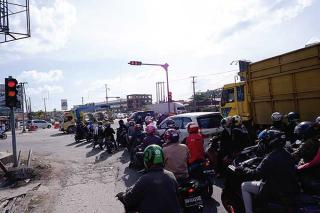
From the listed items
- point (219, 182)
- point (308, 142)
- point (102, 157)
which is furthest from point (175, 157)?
point (102, 157)

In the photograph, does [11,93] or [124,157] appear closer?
[11,93]

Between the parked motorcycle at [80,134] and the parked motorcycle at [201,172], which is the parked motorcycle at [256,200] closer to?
the parked motorcycle at [201,172]

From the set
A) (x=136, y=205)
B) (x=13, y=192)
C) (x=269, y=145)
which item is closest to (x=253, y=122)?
(x=13, y=192)

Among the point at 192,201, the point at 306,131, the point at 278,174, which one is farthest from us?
the point at 192,201

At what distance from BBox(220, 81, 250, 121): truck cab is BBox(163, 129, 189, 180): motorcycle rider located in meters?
9.03

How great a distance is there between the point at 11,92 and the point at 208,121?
6.75 m

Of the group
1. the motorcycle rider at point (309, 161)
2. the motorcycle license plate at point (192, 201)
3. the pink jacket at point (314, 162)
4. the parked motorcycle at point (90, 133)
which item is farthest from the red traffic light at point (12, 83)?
the parked motorcycle at point (90, 133)

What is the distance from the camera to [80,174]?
39.8 ft

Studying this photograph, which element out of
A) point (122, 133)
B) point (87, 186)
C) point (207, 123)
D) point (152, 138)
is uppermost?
point (207, 123)

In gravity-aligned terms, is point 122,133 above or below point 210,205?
above

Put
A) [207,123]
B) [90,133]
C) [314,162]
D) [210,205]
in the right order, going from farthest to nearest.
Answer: [90,133], [207,123], [210,205], [314,162]

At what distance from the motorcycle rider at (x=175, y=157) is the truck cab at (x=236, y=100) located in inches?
355

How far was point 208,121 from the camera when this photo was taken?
1152 cm

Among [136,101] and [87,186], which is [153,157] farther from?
[136,101]
